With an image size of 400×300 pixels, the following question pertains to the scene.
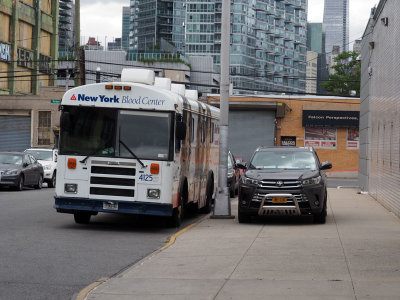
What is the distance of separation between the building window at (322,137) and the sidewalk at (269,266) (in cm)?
4040

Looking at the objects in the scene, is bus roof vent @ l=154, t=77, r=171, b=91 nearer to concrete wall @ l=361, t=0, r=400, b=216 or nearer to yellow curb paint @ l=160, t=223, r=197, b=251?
yellow curb paint @ l=160, t=223, r=197, b=251

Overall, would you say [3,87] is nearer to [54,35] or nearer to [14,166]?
[54,35]

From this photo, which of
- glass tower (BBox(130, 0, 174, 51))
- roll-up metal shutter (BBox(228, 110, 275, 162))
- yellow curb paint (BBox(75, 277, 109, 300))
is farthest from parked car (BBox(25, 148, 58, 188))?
glass tower (BBox(130, 0, 174, 51))

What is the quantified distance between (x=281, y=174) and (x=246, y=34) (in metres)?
134

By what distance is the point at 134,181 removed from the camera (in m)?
15.1

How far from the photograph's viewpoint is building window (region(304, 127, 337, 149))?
56.8 m

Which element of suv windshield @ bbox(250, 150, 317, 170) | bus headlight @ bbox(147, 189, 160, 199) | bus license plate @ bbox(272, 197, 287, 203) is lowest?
bus license plate @ bbox(272, 197, 287, 203)

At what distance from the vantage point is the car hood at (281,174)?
1688 cm

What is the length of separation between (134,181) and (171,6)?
6380 inches

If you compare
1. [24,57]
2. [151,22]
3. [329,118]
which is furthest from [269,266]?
[151,22]

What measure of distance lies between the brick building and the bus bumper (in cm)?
3951

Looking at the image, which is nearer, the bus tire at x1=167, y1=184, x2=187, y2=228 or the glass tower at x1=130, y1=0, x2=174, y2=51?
the bus tire at x1=167, y1=184, x2=187, y2=228

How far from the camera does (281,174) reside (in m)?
17.1

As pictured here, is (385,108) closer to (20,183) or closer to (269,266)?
(269,266)
